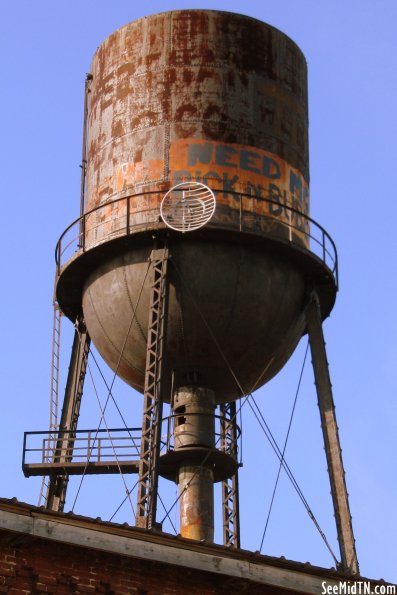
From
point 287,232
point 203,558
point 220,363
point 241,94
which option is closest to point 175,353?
point 220,363

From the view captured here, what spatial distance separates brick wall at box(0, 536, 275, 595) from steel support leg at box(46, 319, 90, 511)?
300 inches

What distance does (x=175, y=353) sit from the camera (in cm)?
2700

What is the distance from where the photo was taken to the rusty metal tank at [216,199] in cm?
2669

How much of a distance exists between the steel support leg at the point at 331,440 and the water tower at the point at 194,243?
24mm

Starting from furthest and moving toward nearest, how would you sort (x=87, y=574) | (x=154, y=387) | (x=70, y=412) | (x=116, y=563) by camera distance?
(x=70, y=412), (x=154, y=387), (x=116, y=563), (x=87, y=574)

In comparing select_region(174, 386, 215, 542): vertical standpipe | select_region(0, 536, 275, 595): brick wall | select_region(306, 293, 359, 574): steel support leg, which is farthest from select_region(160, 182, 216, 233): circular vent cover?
select_region(0, 536, 275, 595): brick wall

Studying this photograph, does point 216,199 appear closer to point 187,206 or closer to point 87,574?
point 187,206

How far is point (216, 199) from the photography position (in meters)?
26.9

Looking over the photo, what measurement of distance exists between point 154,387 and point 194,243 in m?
2.62

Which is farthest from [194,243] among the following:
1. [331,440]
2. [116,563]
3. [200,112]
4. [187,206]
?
[116,563]

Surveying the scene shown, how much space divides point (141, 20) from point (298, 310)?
6204 millimetres

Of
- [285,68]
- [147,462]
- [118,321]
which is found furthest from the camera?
[285,68]

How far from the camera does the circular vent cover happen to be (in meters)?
26.4

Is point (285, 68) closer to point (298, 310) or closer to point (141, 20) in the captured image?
point (141, 20)
